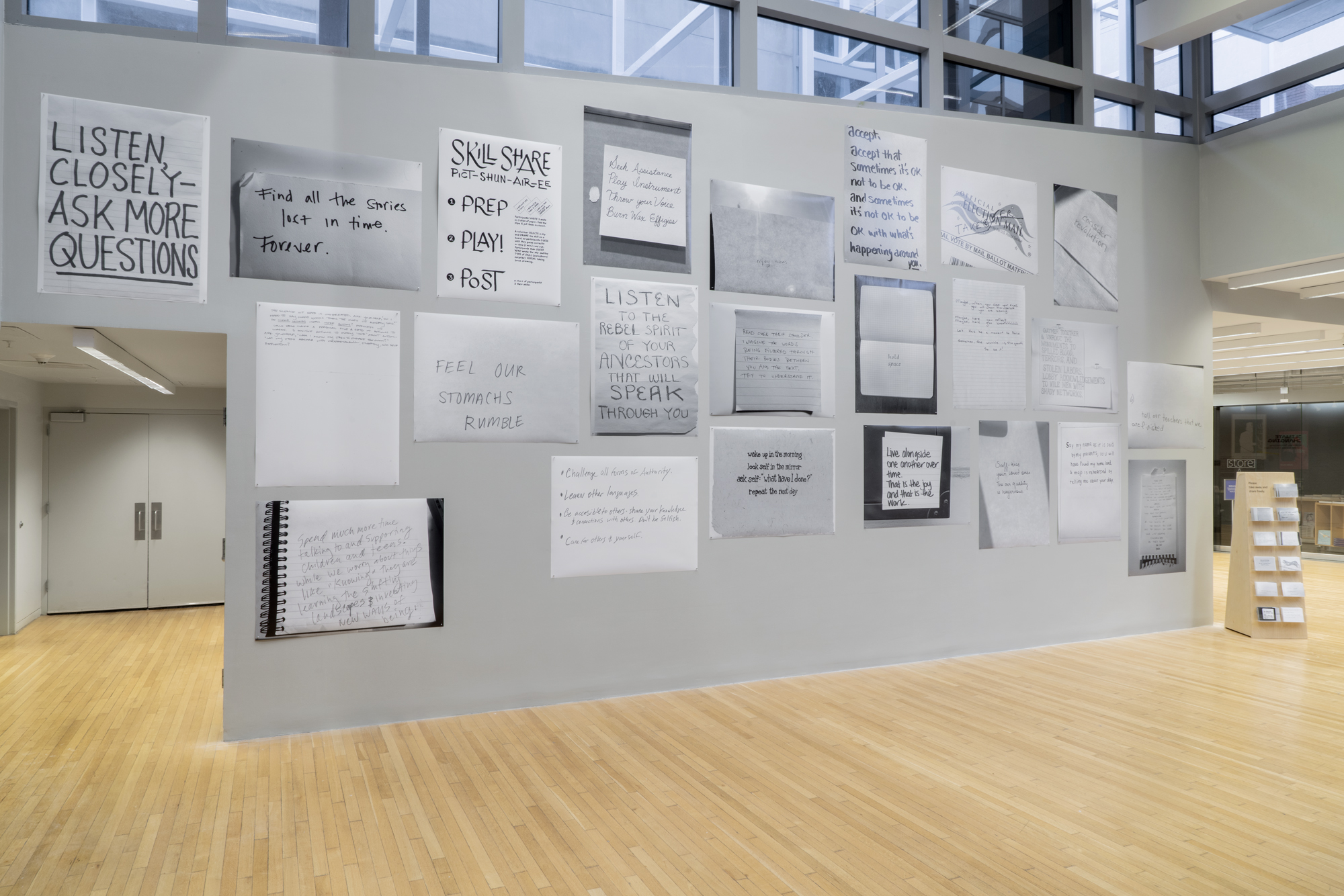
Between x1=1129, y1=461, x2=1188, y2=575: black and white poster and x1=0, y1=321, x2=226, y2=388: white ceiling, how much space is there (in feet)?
20.1

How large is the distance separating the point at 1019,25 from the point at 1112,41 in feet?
3.10

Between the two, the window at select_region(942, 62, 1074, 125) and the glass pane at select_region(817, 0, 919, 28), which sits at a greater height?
the glass pane at select_region(817, 0, 919, 28)

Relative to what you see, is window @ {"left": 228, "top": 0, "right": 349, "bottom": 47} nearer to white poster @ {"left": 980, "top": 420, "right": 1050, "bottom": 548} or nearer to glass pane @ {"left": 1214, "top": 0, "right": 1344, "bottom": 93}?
white poster @ {"left": 980, "top": 420, "right": 1050, "bottom": 548}

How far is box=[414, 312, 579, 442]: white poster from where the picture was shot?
4.21 metres

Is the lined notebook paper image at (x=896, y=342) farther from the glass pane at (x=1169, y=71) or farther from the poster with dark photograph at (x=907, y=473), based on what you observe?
the glass pane at (x=1169, y=71)

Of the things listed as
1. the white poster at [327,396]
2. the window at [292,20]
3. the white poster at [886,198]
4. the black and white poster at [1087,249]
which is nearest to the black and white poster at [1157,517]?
the black and white poster at [1087,249]

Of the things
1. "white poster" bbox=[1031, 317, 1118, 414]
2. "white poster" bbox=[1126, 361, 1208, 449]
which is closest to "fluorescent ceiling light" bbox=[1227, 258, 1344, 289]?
"white poster" bbox=[1126, 361, 1208, 449]

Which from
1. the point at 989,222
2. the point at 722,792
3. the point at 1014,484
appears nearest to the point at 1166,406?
the point at 1014,484

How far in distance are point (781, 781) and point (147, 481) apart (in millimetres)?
6925

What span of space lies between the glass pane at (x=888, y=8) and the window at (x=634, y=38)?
0.88 meters

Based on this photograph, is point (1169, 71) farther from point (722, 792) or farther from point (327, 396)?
point (327, 396)

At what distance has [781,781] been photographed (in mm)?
3400

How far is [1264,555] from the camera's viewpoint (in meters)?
6.15

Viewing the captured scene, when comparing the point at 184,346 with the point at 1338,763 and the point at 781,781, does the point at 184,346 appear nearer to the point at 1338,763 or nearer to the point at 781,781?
the point at 781,781
